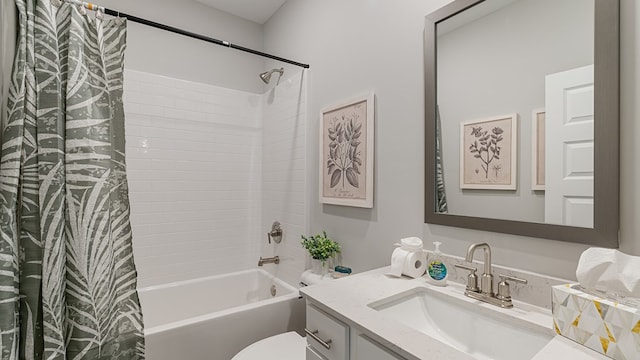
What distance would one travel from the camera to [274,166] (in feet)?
8.25

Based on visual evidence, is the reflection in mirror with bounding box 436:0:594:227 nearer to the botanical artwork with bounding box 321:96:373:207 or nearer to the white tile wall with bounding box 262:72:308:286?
the botanical artwork with bounding box 321:96:373:207

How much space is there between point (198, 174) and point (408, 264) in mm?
1914

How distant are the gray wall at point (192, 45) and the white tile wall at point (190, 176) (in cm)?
10

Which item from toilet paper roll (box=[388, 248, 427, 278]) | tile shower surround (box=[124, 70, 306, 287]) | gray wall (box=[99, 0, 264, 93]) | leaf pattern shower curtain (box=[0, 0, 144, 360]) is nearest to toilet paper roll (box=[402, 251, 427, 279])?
toilet paper roll (box=[388, 248, 427, 278])

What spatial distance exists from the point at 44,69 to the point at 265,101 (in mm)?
1695

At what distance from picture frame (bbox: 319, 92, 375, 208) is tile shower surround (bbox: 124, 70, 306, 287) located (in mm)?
297

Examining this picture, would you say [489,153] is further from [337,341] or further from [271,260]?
[271,260]

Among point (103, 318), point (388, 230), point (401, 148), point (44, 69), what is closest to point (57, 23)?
point (44, 69)

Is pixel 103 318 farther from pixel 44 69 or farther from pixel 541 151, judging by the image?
pixel 541 151

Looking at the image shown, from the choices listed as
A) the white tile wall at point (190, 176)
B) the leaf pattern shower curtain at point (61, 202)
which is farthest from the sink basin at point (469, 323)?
the white tile wall at point (190, 176)

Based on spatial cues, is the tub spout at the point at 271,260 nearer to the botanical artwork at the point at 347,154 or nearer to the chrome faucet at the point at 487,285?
the botanical artwork at the point at 347,154

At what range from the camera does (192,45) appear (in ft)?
7.97

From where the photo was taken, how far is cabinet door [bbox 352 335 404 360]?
0.75 metres

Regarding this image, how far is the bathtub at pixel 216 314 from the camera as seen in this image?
4.84 ft
